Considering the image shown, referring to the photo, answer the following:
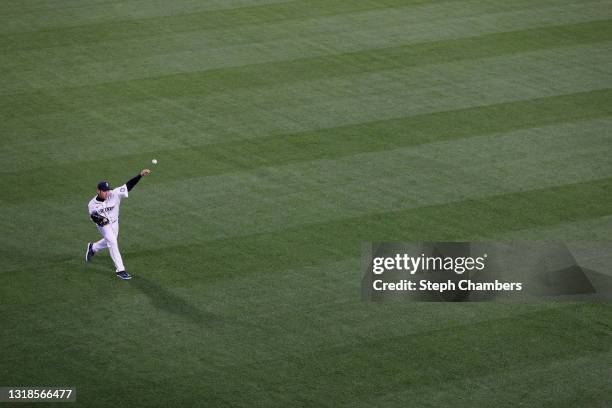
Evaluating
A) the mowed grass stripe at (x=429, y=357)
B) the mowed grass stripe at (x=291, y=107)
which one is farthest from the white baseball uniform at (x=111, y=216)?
the mowed grass stripe at (x=291, y=107)

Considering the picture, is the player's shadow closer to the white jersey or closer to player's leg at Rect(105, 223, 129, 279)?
player's leg at Rect(105, 223, 129, 279)

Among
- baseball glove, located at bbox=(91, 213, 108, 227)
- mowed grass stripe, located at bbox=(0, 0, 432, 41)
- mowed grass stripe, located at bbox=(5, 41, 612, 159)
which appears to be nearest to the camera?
baseball glove, located at bbox=(91, 213, 108, 227)

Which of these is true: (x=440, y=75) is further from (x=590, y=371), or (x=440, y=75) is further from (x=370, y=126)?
(x=590, y=371)

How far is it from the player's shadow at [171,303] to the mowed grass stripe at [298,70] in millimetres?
6233

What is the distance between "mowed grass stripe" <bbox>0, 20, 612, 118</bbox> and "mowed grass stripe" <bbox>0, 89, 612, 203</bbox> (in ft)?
7.59

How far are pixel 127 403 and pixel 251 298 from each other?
2.54 metres

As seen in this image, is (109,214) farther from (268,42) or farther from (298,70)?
(268,42)

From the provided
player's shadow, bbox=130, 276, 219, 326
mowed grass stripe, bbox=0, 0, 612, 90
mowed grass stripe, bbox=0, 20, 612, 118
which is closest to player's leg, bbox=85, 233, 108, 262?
player's shadow, bbox=130, 276, 219, 326

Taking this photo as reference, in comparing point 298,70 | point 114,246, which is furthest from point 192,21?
point 114,246

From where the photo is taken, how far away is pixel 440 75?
19.2 m

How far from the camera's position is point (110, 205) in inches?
510

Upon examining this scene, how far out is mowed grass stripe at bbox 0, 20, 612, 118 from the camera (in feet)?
60.3

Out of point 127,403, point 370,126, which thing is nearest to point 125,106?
point 370,126

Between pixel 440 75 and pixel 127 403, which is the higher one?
pixel 440 75
